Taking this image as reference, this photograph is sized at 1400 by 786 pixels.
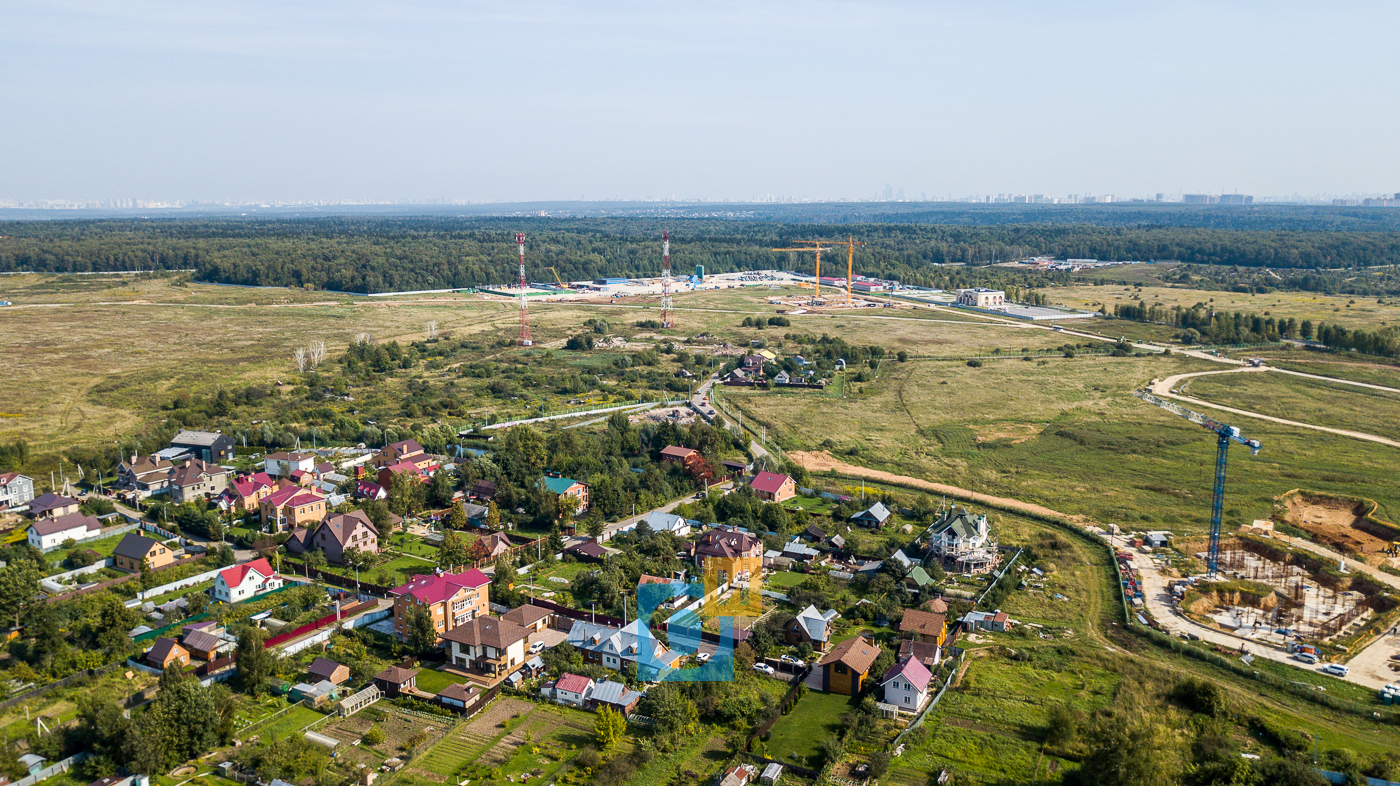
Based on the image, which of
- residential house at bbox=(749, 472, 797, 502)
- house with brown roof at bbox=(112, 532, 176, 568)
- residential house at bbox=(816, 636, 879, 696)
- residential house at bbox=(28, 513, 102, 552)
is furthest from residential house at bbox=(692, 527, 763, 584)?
residential house at bbox=(28, 513, 102, 552)

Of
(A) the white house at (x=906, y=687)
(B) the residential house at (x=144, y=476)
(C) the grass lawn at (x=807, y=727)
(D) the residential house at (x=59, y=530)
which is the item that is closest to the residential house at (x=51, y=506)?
(D) the residential house at (x=59, y=530)

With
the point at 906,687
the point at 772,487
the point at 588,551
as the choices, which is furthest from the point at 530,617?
the point at 772,487

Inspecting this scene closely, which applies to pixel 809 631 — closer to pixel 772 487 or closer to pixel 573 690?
pixel 573 690

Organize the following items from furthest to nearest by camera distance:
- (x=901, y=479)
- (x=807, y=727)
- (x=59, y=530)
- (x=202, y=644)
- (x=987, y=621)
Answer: (x=901, y=479)
(x=59, y=530)
(x=987, y=621)
(x=202, y=644)
(x=807, y=727)

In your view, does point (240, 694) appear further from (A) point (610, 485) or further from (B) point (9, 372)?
(B) point (9, 372)

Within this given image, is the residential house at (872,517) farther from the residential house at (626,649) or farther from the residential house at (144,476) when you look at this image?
the residential house at (144,476)

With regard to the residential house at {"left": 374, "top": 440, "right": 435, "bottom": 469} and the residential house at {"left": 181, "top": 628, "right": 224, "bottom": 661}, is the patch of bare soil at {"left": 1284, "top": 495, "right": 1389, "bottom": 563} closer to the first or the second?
the residential house at {"left": 374, "top": 440, "right": 435, "bottom": 469}
